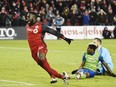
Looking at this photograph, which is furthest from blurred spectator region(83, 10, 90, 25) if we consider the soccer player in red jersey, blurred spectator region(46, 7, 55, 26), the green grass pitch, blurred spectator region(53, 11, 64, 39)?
the soccer player in red jersey

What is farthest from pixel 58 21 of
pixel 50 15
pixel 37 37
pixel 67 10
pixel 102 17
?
pixel 37 37

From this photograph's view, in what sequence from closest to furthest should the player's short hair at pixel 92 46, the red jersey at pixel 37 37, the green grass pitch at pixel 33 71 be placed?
the red jersey at pixel 37 37, the green grass pitch at pixel 33 71, the player's short hair at pixel 92 46

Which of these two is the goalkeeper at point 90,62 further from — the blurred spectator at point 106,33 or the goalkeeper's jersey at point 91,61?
the blurred spectator at point 106,33

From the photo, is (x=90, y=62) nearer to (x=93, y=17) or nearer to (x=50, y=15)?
(x=50, y=15)

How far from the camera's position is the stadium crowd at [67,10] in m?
32.2

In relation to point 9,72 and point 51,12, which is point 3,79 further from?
point 51,12

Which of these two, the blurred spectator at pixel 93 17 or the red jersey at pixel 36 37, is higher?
the red jersey at pixel 36 37

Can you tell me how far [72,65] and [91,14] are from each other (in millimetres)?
19380

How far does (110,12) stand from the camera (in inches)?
1449

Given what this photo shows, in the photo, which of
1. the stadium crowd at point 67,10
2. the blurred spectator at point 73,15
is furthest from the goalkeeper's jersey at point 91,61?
the blurred spectator at point 73,15

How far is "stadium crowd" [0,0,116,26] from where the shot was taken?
32250 millimetres

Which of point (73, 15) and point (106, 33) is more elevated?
point (73, 15)

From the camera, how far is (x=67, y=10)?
34719mm

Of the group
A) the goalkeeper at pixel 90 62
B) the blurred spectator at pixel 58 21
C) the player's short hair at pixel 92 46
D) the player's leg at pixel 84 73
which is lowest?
the blurred spectator at pixel 58 21
